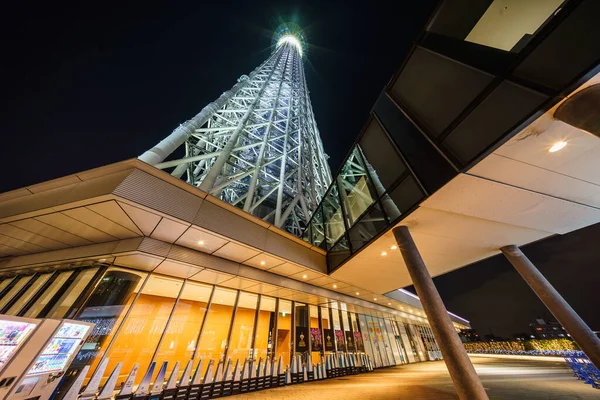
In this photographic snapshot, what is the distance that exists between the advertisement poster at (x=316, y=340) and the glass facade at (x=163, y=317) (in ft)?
0.05

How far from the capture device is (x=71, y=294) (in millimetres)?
6367

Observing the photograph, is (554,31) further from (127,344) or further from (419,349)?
(419,349)

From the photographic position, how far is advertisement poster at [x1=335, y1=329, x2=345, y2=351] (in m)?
13.2

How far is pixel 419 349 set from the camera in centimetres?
2338

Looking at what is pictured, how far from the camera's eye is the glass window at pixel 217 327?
802 centimetres

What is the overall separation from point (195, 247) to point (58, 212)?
3711mm

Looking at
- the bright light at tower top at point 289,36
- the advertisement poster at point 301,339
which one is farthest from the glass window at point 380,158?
the bright light at tower top at point 289,36

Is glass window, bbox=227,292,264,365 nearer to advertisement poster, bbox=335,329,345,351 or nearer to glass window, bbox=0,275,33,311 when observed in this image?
advertisement poster, bbox=335,329,345,351

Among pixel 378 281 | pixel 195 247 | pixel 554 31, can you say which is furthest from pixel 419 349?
pixel 554 31

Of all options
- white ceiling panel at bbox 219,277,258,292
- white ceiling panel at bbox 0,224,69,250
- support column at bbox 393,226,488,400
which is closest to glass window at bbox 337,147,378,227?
support column at bbox 393,226,488,400

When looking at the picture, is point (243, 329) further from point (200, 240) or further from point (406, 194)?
point (406, 194)

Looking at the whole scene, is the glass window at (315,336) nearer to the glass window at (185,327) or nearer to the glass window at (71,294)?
the glass window at (185,327)

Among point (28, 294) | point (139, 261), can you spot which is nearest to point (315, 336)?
point (139, 261)

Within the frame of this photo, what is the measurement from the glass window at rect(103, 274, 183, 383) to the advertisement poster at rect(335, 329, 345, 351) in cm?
1034
